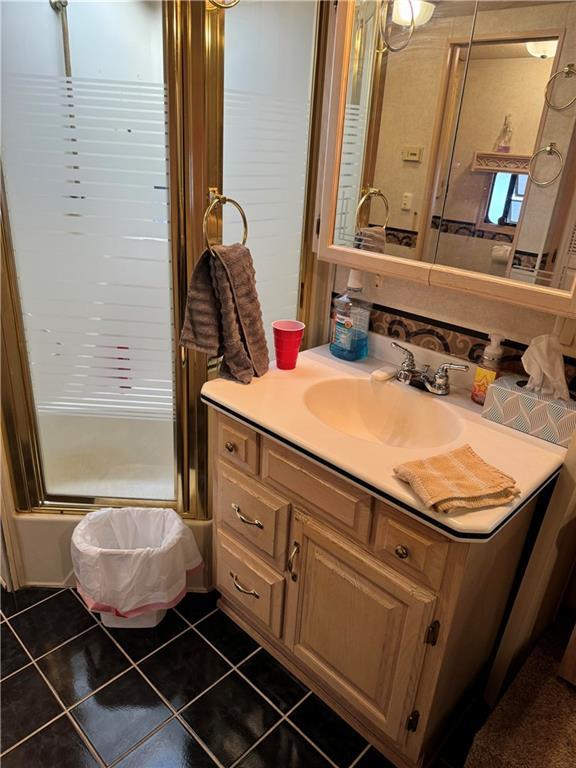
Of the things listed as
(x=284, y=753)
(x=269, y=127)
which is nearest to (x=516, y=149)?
(x=269, y=127)

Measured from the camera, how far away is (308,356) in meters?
1.75

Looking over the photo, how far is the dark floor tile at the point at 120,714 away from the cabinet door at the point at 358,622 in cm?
45

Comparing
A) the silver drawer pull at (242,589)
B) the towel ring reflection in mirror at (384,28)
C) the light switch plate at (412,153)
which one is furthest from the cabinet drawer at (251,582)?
the towel ring reflection in mirror at (384,28)

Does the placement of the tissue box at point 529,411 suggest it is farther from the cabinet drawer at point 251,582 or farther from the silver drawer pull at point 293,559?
the cabinet drawer at point 251,582

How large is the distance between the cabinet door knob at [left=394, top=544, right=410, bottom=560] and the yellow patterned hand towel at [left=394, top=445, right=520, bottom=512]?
160 mm

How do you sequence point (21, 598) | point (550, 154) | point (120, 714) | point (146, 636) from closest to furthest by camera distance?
1. point (550, 154)
2. point (120, 714)
3. point (146, 636)
4. point (21, 598)

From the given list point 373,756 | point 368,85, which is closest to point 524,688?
Answer: point 373,756

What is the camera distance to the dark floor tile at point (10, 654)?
163 cm

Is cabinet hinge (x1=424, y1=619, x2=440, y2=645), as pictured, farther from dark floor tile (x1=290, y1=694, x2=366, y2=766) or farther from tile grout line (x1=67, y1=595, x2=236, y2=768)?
tile grout line (x1=67, y1=595, x2=236, y2=768)

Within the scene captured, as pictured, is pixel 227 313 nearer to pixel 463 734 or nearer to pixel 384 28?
pixel 384 28

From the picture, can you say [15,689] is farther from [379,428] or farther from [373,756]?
[379,428]

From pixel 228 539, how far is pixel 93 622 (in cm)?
57

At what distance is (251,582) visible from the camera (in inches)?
63.1

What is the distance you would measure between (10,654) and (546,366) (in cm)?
171
